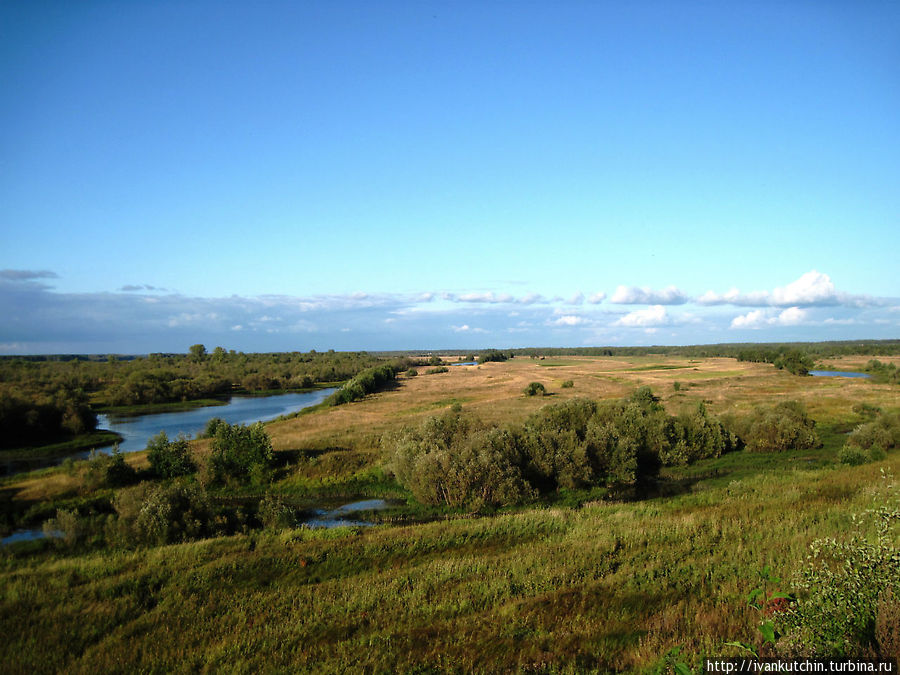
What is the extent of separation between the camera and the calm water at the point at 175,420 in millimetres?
37375

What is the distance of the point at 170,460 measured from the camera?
1064 inches

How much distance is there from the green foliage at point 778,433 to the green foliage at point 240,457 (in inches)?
1193

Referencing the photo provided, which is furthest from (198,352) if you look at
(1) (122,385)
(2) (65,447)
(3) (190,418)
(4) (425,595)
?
(4) (425,595)

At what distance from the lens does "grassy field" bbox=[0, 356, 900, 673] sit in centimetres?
663

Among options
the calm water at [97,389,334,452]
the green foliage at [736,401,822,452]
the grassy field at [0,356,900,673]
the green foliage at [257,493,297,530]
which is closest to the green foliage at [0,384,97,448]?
the calm water at [97,389,334,452]

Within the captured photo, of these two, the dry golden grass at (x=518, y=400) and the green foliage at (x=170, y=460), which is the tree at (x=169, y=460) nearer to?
the green foliage at (x=170, y=460)

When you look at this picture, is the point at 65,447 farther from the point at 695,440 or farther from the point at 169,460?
the point at 695,440

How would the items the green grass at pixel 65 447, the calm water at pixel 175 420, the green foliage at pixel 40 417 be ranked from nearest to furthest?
the calm water at pixel 175 420, the green grass at pixel 65 447, the green foliage at pixel 40 417

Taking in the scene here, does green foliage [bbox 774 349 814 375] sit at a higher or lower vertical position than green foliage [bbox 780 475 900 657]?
lower

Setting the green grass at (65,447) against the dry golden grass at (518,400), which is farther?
the green grass at (65,447)

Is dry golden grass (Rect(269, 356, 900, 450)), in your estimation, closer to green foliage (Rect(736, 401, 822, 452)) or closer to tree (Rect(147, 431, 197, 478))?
green foliage (Rect(736, 401, 822, 452))

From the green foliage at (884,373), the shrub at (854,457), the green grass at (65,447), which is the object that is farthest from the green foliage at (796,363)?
the green grass at (65,447)

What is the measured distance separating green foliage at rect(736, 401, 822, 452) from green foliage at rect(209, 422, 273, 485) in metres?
30.3

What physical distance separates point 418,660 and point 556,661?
189cm
